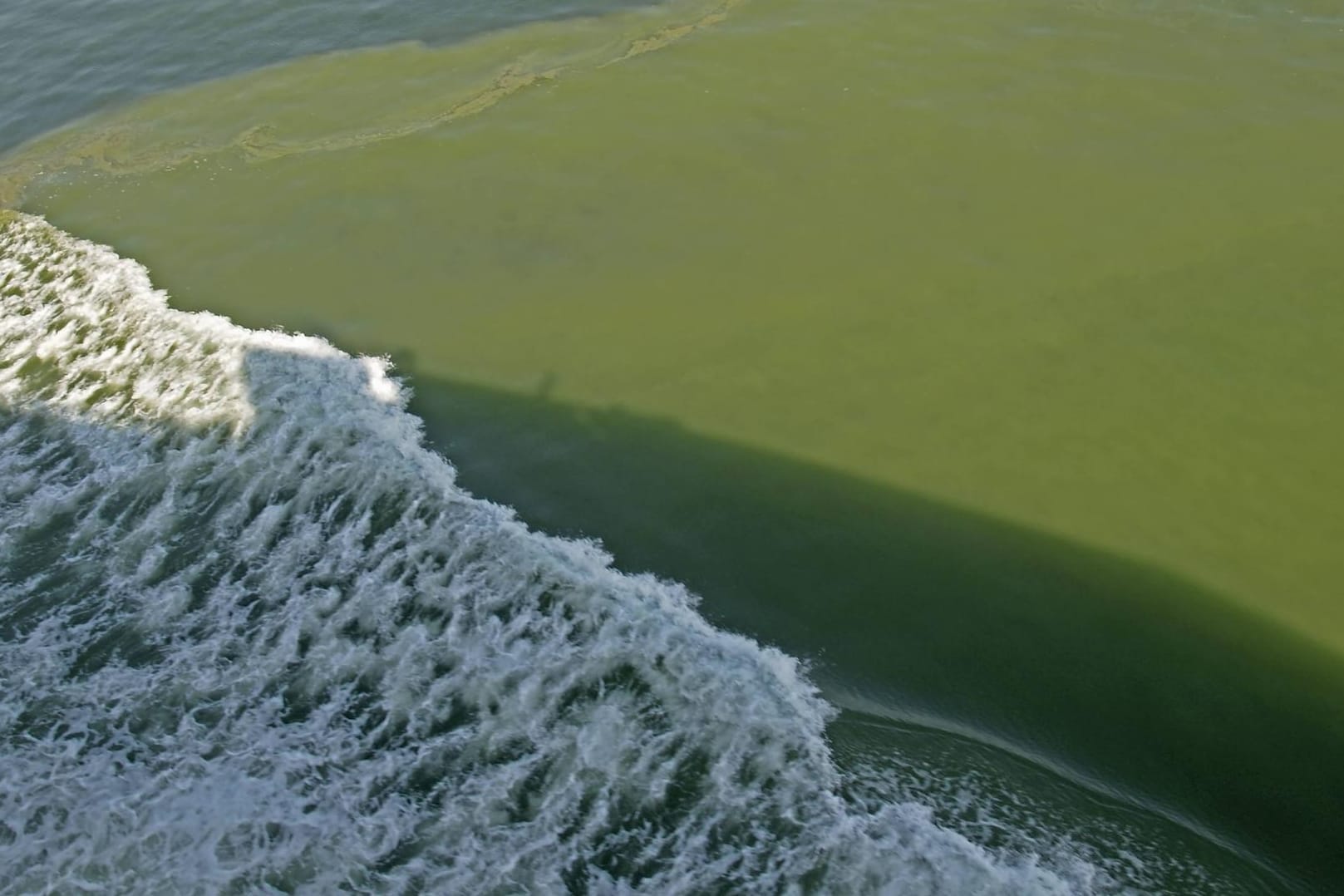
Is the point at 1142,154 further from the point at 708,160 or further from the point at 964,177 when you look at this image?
the point at 708,160

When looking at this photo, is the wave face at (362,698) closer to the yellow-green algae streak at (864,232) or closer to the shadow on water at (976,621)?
the shadow on water at (976,621)

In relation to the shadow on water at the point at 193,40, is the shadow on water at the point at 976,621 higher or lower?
lower

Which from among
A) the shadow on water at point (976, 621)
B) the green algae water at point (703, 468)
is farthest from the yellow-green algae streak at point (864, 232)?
the shadow on water at point (976, 621)

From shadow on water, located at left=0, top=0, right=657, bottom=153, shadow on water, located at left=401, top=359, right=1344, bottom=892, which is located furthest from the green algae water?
shadow on water, located at left=0, top=0, right=657, bottom=153

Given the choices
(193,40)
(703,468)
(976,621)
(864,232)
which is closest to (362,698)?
(703,468)

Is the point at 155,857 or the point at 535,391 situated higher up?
the point at 535,391

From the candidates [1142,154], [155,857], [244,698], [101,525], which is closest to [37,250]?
[101,525]

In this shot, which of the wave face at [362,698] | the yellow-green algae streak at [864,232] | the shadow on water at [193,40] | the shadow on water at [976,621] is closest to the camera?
the wave face at [362,698]

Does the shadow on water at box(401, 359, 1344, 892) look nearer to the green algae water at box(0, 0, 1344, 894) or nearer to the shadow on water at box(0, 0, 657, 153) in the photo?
the green algae water at box(0, 0, 1344, 894)
